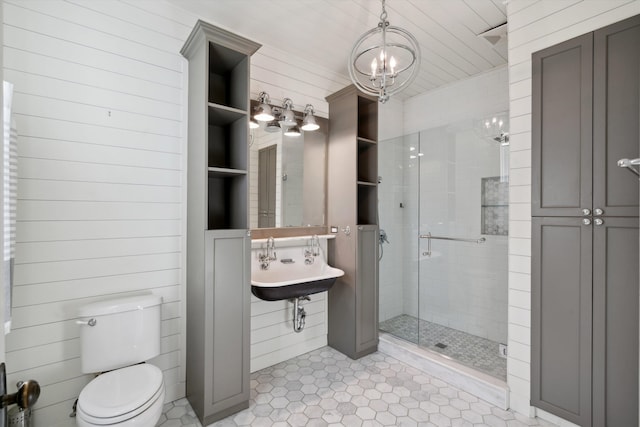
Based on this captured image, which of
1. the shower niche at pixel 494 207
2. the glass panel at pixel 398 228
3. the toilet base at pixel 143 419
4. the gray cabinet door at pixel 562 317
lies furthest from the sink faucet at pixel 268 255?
the shower niche at pixel 494 207

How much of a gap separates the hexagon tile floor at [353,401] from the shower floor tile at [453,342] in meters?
0.31

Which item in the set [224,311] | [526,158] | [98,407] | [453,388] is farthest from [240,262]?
[526,158]

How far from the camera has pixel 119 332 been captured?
1.86 meters

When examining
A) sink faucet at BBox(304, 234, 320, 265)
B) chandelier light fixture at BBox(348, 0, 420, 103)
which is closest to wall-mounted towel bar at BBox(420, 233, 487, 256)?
sink faucet at BBox(304, 234, 320, 265)

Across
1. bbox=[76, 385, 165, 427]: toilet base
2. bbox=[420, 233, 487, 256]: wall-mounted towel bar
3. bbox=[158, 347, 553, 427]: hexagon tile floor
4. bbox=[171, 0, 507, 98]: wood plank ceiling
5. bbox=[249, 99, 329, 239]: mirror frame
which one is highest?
bbox=[171, 0, 507, 98]: wood plank ceiling

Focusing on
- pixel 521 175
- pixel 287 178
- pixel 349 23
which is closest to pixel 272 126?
pixel 287 178

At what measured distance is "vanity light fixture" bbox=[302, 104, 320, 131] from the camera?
2836 millimetres

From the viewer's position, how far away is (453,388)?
241cm

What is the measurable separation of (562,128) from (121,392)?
286 centimetres

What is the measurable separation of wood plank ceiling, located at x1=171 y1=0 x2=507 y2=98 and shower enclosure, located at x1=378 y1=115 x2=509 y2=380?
0.70 m

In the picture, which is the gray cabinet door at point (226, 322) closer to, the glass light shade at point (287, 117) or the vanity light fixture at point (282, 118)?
the vanity light fixture at point (282, 118)

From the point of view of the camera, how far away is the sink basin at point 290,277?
2279 mm

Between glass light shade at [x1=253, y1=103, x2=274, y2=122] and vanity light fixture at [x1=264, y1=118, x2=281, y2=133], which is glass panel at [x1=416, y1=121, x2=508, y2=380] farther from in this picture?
glass light shade at [x1=253, y1=103, x2=274, y2=122]

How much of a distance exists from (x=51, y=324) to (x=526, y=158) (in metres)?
3.05
